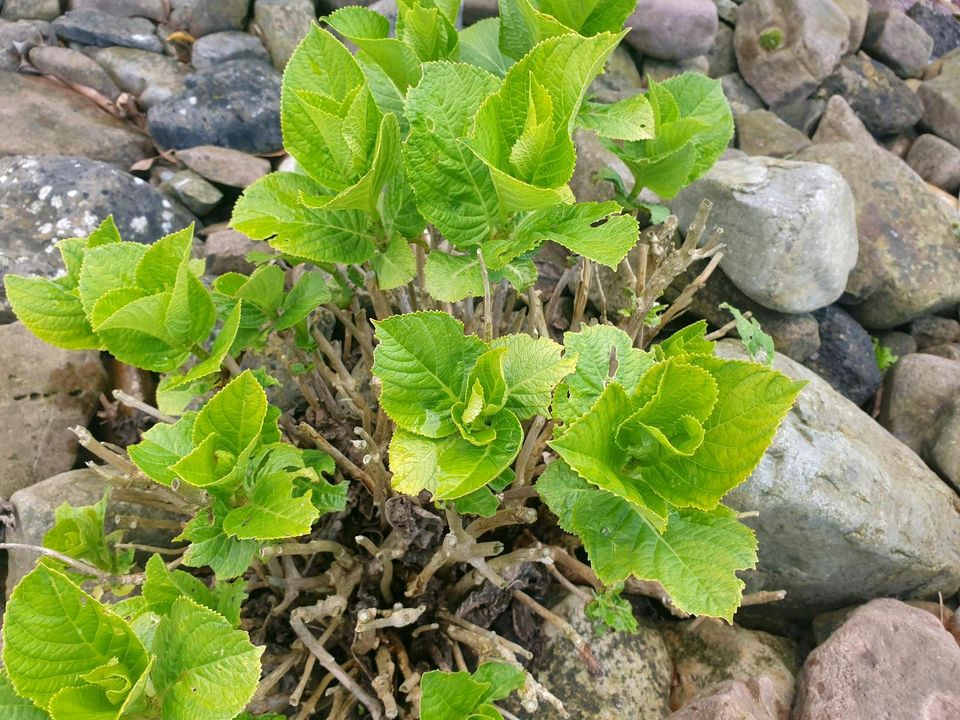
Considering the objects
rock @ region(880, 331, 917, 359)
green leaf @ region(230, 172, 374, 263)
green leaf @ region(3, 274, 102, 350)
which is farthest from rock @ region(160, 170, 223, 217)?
rock @ region(880, 331, 917, 359)

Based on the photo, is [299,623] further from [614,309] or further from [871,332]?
[871,332]

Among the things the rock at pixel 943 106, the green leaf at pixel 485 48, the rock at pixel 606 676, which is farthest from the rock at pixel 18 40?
the rock at pixel 943 106

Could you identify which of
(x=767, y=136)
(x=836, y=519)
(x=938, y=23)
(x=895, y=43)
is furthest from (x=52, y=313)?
(x=938, y=23)

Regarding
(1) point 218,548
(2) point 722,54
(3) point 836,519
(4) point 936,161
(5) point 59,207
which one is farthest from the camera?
(2) point 722,54

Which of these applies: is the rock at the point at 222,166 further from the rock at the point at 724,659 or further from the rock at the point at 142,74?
the rock at the point at 724,659

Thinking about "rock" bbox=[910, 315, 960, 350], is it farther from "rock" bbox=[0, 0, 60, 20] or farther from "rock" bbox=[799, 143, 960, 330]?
"rock" bbox=[0, 0, 60, 20]

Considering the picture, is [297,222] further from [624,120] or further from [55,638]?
[55,638]
